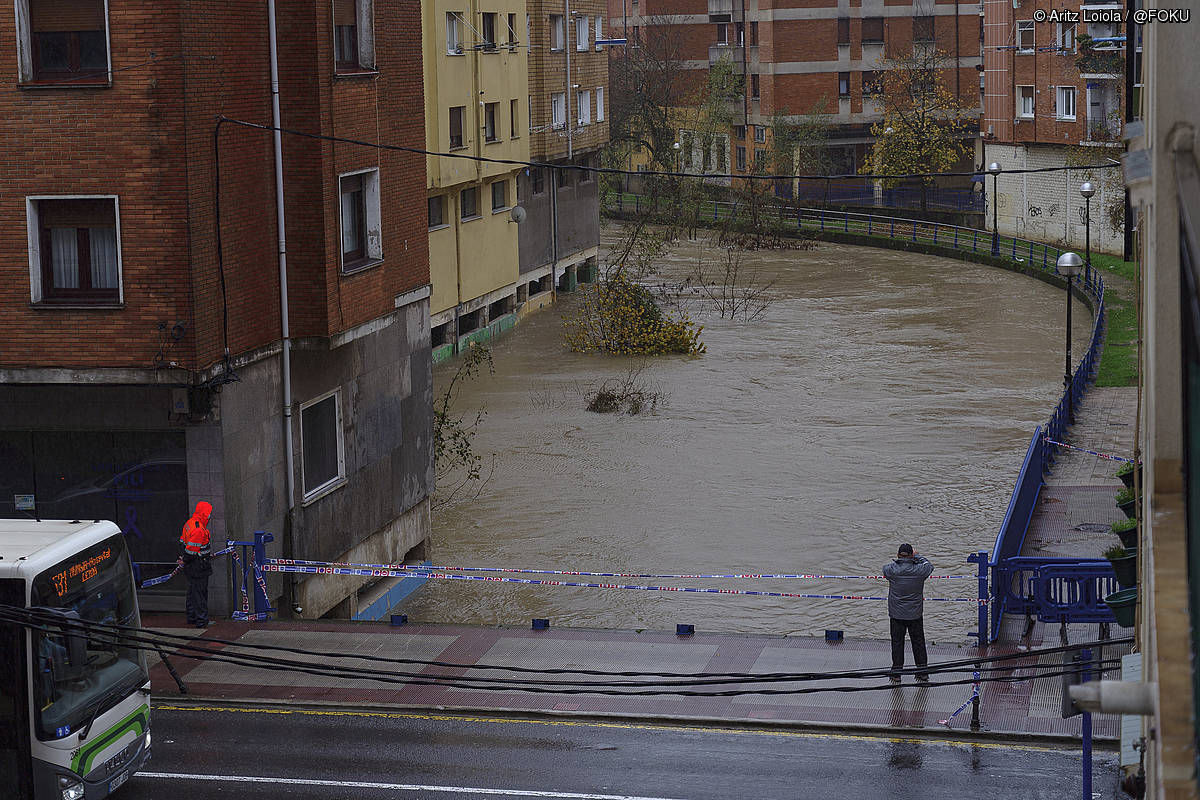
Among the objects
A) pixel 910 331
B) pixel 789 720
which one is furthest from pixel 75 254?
pixel 910 331

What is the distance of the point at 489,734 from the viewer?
14.9 metres

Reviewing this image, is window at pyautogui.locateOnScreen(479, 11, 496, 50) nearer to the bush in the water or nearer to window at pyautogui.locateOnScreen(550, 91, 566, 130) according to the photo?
window at pyautogui.locateOnScreen(550, 91, 566, 130)

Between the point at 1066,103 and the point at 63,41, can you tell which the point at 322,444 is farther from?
the point at 1066,103

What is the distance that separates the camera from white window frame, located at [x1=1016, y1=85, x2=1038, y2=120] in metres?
59.7

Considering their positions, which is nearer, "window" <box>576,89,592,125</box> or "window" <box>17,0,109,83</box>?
"window" <box>17,0,109,83</box>

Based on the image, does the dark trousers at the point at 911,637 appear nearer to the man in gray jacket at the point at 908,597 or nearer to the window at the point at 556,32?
the man in gray jacket at the point at 908,597

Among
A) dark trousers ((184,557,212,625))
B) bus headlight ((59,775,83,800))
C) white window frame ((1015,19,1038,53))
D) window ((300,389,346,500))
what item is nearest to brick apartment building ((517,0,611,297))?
white window frame ((1015,19,1038,53))

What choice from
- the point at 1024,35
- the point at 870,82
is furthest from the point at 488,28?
the point at 870,82

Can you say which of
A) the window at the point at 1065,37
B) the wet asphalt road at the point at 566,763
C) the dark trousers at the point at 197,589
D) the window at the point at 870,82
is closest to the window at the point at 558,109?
the window at the point at 1065,37

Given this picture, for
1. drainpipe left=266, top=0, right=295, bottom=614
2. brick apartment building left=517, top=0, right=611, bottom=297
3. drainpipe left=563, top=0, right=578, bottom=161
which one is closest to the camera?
drainpipe left=266, top=0, right=295, bottom=614

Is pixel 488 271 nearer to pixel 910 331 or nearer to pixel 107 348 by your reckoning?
pixel 910 331

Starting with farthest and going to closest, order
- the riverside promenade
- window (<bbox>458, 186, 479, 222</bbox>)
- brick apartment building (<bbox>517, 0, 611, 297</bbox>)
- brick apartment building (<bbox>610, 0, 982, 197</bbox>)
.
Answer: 1. brick apartment building (<bbox>610, 0, 982, 197</bbox>)
2. brick apartment building (<bbox>517, 0, 611, 297</bbox>)
3. window (<bbox>458, 186, 479, 222</bbox>)
4. the riverside promenade

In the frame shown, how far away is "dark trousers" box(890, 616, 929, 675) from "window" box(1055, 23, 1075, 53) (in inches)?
1788

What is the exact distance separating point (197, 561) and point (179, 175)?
4.54 metres
